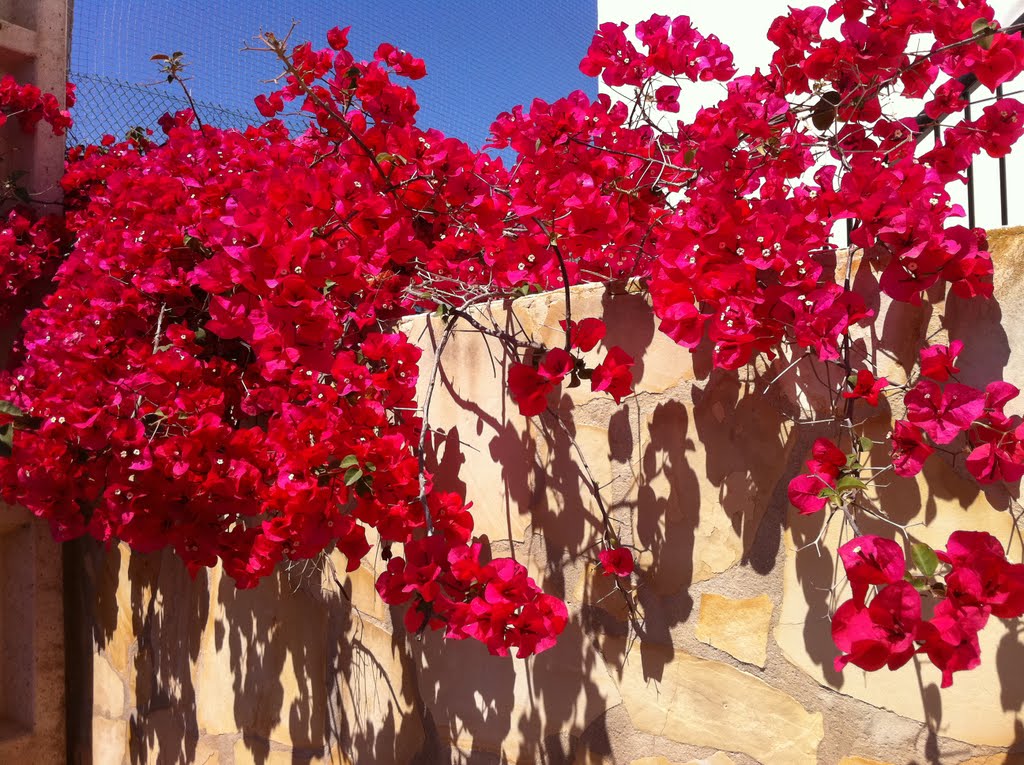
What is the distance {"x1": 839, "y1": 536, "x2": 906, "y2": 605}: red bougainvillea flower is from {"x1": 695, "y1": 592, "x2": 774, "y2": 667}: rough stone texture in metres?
0.29

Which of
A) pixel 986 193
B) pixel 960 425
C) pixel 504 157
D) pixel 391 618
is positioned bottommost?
pixel 391 618

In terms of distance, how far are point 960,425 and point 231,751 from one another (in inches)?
64.3

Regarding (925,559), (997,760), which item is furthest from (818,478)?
(997,760)

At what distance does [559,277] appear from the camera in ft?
5.07

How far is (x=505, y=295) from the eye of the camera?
1.47 m

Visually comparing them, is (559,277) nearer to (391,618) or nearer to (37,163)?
(391,618)

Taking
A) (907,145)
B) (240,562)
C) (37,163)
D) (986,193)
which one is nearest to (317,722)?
(240,562)

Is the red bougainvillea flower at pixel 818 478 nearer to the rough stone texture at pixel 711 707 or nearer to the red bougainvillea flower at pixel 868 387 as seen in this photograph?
the red bougainvillea flower at pixel 868 387

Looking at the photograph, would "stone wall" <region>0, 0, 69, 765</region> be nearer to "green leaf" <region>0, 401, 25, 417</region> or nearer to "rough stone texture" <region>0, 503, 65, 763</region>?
"rough stone texture" <region>0, 503, 65, 763</region>

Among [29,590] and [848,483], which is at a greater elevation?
[848,483]

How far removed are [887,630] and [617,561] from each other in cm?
45

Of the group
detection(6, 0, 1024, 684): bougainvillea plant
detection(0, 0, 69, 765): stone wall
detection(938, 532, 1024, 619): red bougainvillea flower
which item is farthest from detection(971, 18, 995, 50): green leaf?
detection(0, 0, 69, 765): stone wall

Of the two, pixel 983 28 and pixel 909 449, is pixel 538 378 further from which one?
pixel 983 28

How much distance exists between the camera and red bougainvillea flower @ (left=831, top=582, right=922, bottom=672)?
84 centimetres
